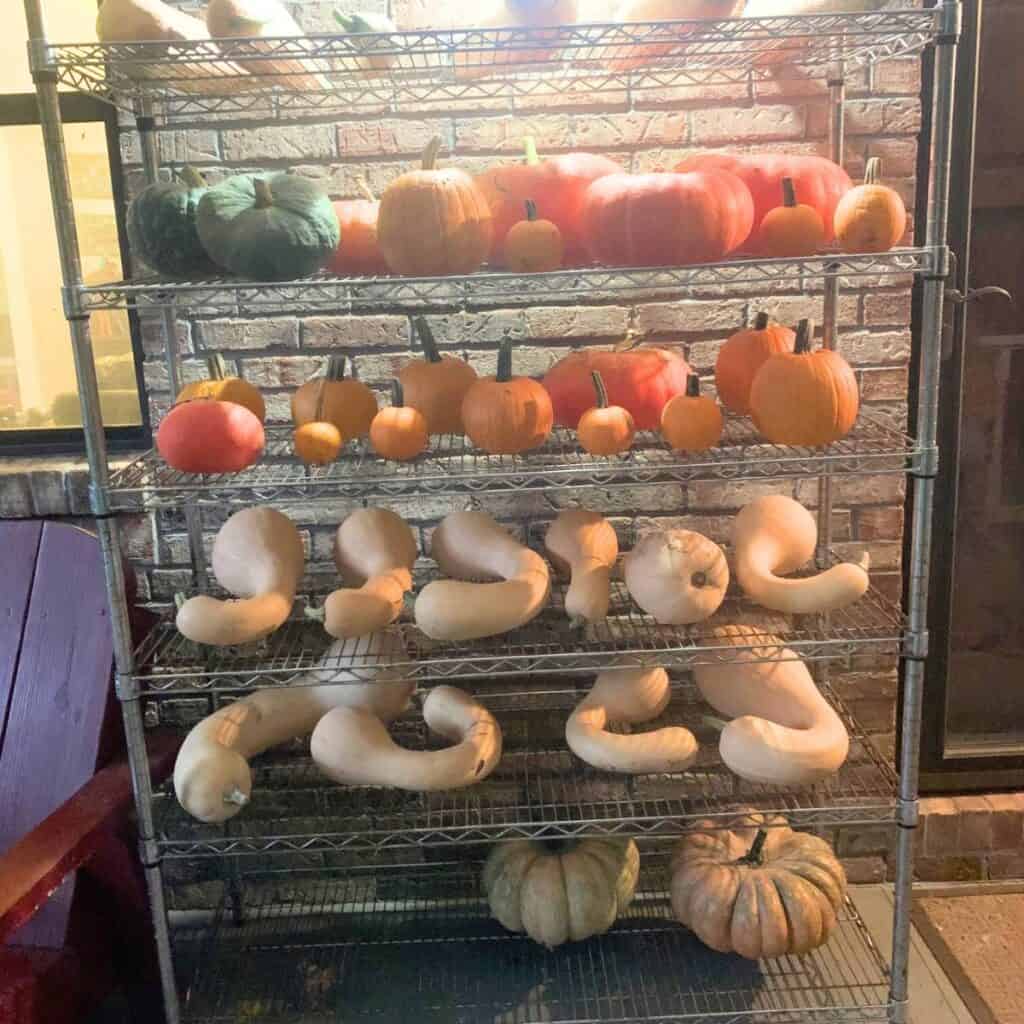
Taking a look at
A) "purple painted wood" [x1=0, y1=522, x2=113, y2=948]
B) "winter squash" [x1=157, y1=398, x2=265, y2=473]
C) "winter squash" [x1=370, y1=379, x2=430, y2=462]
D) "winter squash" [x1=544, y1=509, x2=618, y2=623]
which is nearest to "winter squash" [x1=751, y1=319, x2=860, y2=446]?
"winter squash" [x1=544, y1=509, x2=618, y2=623]

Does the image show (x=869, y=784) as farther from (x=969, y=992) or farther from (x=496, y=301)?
(x=496, y=301)

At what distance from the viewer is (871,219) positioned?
1692 mm

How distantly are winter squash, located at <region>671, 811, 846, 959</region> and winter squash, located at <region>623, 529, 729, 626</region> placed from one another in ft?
1.35

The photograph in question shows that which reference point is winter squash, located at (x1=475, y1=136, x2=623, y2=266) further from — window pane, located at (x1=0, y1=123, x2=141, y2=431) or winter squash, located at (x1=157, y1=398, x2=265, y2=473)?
window pane, located at (x1=0, y1=123, x2=141, y2=431)

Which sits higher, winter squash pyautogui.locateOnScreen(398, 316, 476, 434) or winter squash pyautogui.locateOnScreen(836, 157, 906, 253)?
winter squash pyautogui.locateOnScreen(836, 157, 906, 253)

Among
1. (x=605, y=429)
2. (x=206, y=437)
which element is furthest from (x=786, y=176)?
(x=206, y=437)

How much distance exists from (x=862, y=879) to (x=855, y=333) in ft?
4.10

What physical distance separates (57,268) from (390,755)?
4.16 feet

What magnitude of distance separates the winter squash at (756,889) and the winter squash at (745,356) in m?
0.79

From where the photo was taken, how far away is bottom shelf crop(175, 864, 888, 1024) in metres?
2.00

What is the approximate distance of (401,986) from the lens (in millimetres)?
2092

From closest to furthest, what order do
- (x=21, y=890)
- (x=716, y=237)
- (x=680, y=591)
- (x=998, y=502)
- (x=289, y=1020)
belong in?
(x=21, y=890), (x=716, y=237), (x=680, y=591), (x=289, y=1020), (x=998, y=502)

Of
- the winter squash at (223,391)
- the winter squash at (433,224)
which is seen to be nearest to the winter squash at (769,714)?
the winter squash at (433,224)

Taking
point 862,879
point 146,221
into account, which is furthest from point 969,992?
point 146,221
